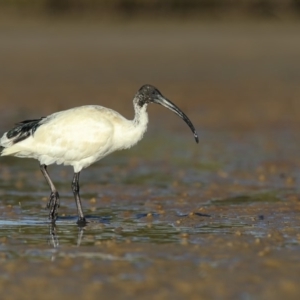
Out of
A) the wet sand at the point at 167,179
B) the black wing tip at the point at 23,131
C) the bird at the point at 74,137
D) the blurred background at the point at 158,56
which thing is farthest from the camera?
the blurred background at the point at 158,56

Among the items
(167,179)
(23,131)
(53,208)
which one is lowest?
(53,208)

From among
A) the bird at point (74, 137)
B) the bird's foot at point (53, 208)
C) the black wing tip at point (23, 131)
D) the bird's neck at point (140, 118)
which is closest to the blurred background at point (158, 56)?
the bird's neck at point (140, 118)

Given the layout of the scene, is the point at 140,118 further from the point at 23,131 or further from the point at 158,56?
the point at 158,56

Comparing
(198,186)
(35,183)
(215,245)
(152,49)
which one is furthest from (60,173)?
(152,49)

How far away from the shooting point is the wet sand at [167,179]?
8.70m

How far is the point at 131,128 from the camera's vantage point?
12.4 metres

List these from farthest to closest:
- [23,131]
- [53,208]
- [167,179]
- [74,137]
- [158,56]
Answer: [158,56]
[167,179]
[23,131]
[74,137]
[53,208]

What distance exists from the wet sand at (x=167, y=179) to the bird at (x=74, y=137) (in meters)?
0.73

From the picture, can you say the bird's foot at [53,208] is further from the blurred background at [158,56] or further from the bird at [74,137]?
the blurred background at [158,56]

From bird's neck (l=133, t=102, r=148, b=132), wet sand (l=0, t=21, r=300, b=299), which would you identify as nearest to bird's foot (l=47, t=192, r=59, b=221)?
wet sand (l=0, t=21, r=300, b=299)

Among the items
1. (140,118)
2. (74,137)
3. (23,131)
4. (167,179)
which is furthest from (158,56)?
(74,137)

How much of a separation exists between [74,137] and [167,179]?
386cm

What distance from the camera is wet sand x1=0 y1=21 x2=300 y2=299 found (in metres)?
8.70

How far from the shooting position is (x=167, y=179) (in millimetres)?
15797
